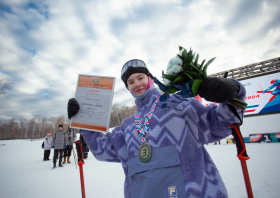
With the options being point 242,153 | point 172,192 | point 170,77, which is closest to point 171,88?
point 170,77

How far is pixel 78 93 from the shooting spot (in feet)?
5.23

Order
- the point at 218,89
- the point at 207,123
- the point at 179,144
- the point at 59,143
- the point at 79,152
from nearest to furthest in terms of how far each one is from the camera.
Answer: the point at 218,89 < the point at 179,144 < the point at 207,123 < the point at 79,152 < the point at 59,143

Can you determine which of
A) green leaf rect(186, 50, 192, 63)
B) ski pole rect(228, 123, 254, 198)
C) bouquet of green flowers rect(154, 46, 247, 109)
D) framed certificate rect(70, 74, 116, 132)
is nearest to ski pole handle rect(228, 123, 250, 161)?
ski pole rect(228, 123, 254, 198)

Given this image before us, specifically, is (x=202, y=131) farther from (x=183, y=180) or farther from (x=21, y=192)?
(x=21, y=192)

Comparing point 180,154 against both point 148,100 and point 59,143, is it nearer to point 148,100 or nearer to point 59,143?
point 148,100

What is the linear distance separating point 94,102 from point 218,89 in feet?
4.20

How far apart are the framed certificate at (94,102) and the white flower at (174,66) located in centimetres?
84

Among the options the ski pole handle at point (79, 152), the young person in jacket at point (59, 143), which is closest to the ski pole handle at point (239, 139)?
the ski pole handle at point (79, 152)

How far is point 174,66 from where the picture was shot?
0.85m

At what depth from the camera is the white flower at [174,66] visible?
85 centimetres

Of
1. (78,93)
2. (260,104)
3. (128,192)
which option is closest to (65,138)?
(78,93)

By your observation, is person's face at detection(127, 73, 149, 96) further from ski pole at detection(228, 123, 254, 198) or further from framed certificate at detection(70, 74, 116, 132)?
ski pole at detection(228, 123, 254, 198)

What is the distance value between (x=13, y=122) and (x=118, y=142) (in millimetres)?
77384

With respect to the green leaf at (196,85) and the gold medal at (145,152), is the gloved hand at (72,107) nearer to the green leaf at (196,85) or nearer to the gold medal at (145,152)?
the gold medal at (145,152)
